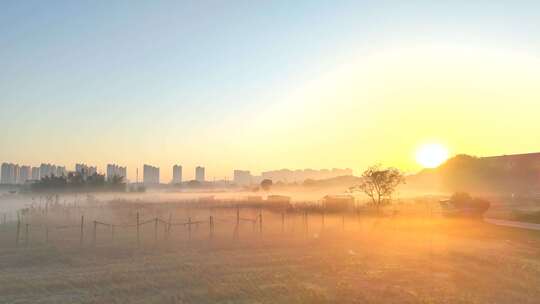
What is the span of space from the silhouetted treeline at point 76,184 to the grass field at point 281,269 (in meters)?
43.7

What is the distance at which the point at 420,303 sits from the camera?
31.6 ft

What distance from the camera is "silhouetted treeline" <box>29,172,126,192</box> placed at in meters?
60.9

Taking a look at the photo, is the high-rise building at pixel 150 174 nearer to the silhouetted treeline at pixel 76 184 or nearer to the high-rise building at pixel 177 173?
the high-rise building at pixel 177 173

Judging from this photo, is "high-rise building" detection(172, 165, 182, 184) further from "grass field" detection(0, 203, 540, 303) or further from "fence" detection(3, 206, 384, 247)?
"grass field" detection(0, 203, 540, 303)

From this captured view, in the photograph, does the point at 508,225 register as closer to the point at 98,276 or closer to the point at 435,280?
the point at 435,280

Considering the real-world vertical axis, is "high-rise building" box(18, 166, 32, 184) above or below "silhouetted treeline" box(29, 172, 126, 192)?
above

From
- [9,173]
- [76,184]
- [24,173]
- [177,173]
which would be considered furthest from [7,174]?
[76,184]

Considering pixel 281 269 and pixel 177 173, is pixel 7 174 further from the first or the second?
pixel 281 269

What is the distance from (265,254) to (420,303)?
683 cm

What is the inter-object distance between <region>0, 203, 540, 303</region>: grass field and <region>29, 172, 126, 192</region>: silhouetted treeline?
43.7 m

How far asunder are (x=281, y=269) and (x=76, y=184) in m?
57.1

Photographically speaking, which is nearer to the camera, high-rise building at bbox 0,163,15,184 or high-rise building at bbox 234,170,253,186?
high-rise building at bbox 0,163,15,184

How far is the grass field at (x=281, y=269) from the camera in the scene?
1015 centimetres

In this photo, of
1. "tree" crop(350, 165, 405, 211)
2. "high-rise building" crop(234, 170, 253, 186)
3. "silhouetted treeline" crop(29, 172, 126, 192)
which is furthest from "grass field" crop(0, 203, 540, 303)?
"high-rise building" crop(234, 170, 253, 186)
